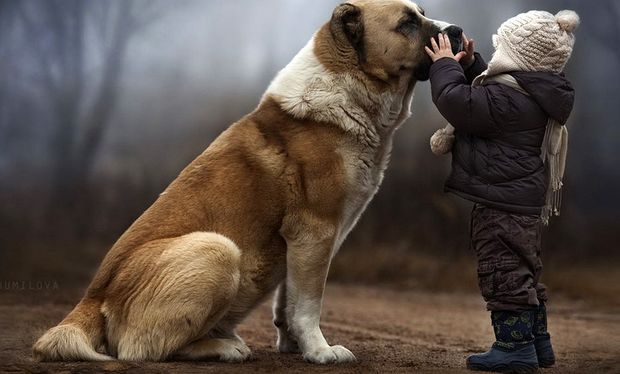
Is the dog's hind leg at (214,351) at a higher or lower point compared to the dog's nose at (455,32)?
lower

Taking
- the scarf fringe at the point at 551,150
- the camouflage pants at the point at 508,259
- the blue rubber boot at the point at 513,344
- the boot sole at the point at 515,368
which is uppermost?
the scarf fringe at the point at 551,150

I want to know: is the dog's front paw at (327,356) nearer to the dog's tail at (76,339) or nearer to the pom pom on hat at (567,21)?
the dog's tail at (76,339)

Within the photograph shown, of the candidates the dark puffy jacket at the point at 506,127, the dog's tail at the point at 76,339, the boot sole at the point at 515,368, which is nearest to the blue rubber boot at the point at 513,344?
the boot sole at the point at 515,368

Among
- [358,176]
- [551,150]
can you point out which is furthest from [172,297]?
[551,150]

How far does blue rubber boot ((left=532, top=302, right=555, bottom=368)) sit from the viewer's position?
4605 mm

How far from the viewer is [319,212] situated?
4633 mm

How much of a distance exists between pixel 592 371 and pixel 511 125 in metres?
1.72

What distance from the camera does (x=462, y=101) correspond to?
4336mm

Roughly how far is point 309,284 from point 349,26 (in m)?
1.57

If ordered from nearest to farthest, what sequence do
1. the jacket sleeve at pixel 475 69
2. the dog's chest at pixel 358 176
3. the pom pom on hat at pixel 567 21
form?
the pom pom on hat at pixel 567 21 < the dog's chest at pixel 358 176 < the jacket sleeve at pixel 475 69

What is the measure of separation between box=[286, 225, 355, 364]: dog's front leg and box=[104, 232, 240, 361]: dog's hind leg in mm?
389

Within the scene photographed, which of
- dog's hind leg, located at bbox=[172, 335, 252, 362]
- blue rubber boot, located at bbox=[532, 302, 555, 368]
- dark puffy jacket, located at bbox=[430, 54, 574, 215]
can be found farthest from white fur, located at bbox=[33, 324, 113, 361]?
blue rubber boot, located at bbox=[532, 302, 555, 368]

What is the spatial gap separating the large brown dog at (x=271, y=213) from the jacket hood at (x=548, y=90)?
26.6 inches

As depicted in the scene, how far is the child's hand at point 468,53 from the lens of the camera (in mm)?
4836
